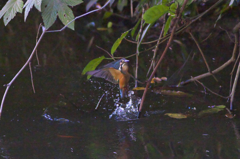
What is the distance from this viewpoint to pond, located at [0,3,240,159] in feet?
3.99

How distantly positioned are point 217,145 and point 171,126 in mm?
255

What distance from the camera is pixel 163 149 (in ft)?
4.02

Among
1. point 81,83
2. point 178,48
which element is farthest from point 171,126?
point 178,48

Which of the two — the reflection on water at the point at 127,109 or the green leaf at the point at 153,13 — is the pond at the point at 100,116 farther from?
the green leaf at the point at 153,13

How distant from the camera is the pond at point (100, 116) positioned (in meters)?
1.22

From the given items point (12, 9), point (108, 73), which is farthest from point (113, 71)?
point (12, 9)

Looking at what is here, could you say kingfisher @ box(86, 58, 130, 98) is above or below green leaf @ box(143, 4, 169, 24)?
below

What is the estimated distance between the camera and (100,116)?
1581 millimetres

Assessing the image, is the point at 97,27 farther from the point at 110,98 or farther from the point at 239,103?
the point at 239,103

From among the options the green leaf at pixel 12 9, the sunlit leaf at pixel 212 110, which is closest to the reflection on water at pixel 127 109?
the sunlit leaf at pixel 212 110

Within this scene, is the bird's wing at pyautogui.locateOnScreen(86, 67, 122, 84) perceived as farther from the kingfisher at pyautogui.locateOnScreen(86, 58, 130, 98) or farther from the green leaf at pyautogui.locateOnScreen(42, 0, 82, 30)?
the green leaf at pyautogui.locateOnScreen(42, 0, 82, 30)

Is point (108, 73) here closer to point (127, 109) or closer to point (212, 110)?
point (127, 109)

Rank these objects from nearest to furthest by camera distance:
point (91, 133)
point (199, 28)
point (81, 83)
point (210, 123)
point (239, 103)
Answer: point (91, 133)
point (210, 123)
point (239, 103)
point (81, 83)
point (199, 28)

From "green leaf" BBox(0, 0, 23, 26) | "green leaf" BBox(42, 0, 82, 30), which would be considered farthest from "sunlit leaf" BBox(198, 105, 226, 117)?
"green leaf" BBox(0, 0, 23, 26)
